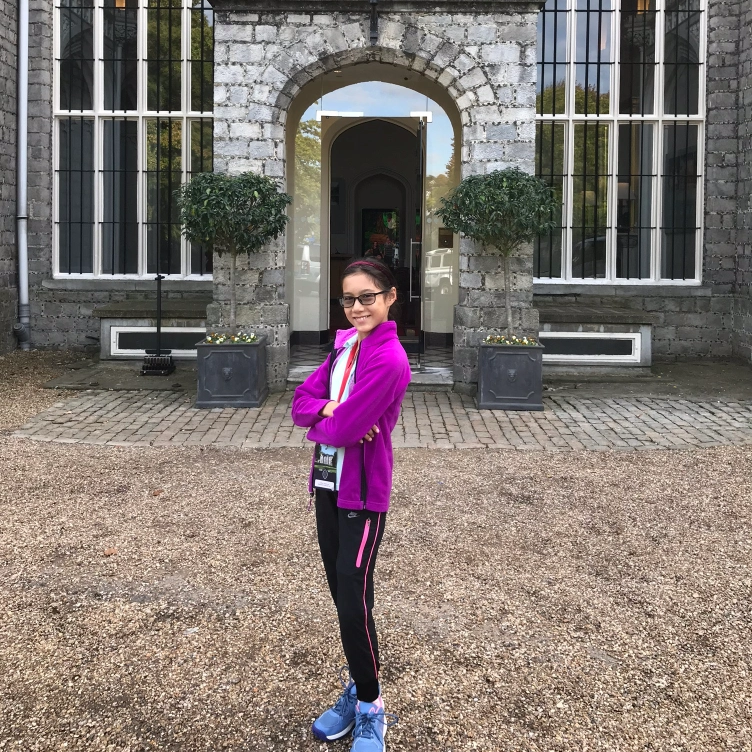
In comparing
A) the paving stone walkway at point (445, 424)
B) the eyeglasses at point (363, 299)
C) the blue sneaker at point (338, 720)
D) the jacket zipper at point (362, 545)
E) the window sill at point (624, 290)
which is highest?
the window sill at point (624, 290)

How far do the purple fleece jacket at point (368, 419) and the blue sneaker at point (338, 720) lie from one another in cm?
66

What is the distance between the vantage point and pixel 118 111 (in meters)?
12.3

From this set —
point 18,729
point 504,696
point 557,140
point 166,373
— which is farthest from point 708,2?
point 18,729

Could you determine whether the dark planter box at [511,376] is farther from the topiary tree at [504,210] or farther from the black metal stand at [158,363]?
the black metal stand at [158,363]

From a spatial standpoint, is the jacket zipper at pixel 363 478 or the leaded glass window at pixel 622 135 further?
the leaded glass window at pixel 622 135

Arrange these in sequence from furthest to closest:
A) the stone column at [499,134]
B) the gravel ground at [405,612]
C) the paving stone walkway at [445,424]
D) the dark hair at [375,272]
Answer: the stone column at [499,134]
the paving stone walkway at [445,424]
the gravel ground at [405,612]
the dark hair at [375,272]

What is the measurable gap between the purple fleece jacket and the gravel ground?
84 cm

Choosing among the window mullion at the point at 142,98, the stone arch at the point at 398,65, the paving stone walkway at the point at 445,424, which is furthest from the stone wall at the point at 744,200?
the window mullion at the point at 142,98

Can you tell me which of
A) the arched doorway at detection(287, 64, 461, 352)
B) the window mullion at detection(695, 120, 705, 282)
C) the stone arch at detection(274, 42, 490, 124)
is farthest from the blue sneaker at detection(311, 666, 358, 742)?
the window mullion at detection(695, 120, 705, 282)

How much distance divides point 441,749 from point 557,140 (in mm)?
11130

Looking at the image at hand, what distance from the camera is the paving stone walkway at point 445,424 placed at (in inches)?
274

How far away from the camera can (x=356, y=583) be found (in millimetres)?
2500

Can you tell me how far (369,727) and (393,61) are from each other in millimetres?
7813

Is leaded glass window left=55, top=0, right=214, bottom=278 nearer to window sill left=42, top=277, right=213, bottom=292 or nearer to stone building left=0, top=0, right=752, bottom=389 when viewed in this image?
stone building left=0, top=0, right=752, bottom=389
